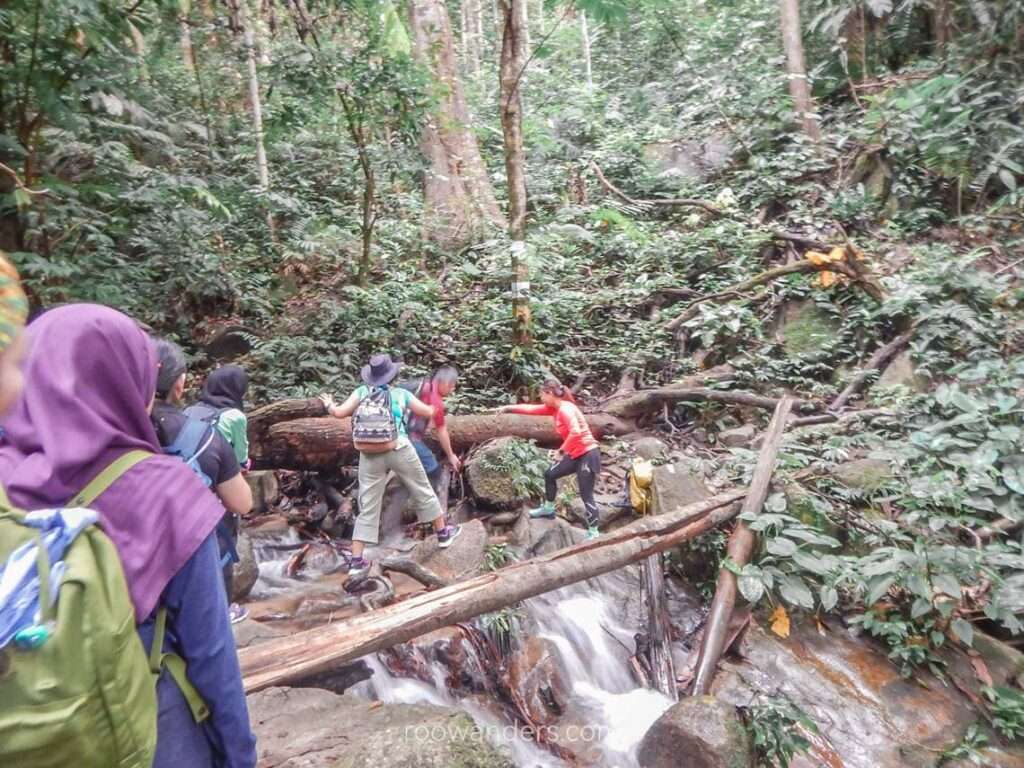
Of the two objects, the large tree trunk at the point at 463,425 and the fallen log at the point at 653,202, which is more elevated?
the fallen log at the point at 653,202

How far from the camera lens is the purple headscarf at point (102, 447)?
4.21ft

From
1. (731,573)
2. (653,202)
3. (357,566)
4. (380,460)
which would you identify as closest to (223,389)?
(380,460)

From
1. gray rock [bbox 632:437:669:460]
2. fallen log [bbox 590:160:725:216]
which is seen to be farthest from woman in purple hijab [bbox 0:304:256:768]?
fallen log [bbox 590:160:725:216]

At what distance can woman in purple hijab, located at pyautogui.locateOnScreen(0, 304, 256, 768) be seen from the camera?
1298 mm

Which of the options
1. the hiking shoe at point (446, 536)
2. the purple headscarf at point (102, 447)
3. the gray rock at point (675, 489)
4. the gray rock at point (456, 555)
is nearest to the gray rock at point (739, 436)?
the gray rock at point (675, 489)

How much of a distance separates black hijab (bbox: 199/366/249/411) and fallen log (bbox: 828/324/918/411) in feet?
23.2

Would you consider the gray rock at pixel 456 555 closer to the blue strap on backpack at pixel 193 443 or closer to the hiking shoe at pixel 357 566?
the hiking shoe at pixel 357 566

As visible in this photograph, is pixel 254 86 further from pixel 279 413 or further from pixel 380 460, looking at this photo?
pixel 380 460

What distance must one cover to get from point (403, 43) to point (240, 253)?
4.40 m

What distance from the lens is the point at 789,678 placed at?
4852 mm

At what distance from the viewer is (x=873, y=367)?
8.23m

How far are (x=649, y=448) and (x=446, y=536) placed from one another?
9.87ft

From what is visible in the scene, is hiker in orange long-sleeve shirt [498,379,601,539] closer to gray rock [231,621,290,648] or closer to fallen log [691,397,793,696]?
fallen log [691,397,793,696]

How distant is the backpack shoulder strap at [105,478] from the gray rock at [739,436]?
23.8ft
